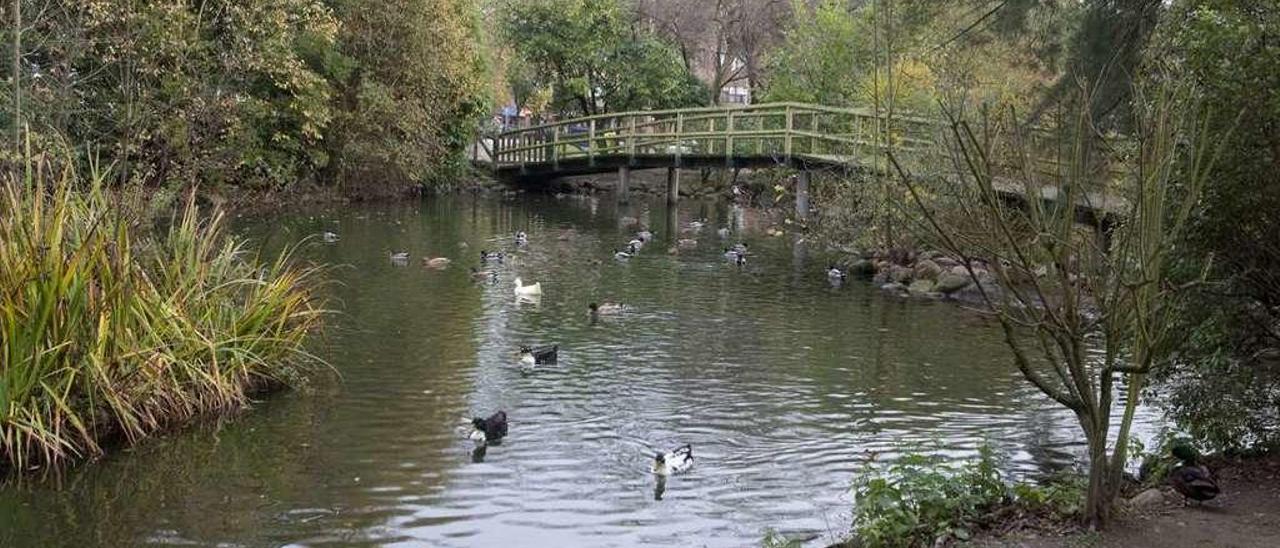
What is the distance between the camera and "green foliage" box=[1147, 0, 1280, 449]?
5641mm

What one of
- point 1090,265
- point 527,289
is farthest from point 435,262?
point 1090,265

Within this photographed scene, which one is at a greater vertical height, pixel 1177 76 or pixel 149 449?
pixel 1177 76

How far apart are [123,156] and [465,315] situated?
5744mm

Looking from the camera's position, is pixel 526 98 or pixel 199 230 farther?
pixel 526 98

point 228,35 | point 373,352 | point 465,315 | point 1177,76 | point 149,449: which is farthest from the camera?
point 228,35

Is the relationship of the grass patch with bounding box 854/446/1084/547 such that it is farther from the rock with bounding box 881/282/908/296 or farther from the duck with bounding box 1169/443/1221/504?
the rock with bounding box 881/282/908/296

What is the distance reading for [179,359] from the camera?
7.67m

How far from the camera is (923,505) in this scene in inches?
218

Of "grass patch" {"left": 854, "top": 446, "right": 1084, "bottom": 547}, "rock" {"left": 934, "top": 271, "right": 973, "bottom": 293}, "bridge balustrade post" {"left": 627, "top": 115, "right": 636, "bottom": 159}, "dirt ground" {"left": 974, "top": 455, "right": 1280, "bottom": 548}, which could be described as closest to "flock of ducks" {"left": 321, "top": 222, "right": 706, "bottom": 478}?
"grass patch" {"left": 854, "top": 446, "right": 1084, "bottom": 547}

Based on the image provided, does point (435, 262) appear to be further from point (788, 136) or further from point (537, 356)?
point (788, 136)

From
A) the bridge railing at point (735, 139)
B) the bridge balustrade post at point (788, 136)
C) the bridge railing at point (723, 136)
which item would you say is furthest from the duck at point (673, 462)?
the bridge balustrade post at point (788, 136)

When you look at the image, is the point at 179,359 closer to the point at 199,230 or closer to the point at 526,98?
the point at 199,230

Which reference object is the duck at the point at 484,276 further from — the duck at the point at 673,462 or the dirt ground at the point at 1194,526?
the dirt ground at the point at 1194,526

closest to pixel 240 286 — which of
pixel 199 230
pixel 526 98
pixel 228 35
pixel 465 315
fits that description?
pixel 199 230
